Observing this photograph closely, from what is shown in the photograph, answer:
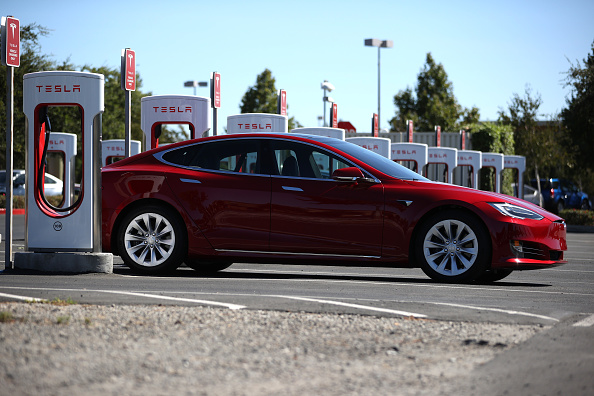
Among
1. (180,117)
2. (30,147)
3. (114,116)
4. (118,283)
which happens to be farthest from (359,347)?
(114,116)

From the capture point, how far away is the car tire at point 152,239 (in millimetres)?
9383

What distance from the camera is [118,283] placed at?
27.6 ft

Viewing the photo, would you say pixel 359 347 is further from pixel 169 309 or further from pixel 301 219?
pixel 301 219

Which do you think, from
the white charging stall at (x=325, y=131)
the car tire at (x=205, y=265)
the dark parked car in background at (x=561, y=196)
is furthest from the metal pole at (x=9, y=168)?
the dark parked car in background at (x=561, y=196)

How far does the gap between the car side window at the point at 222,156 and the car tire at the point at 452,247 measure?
1905 mm

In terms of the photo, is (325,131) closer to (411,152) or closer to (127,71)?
(127,71)

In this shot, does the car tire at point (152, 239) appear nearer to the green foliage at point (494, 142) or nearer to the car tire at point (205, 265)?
the car tire at point (205, 265)

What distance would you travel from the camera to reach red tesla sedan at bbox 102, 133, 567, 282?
8.85 metres

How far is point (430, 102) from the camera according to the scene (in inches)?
2258

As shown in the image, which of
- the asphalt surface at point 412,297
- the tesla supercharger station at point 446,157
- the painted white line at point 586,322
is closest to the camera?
the asphalt surface at point 412,297

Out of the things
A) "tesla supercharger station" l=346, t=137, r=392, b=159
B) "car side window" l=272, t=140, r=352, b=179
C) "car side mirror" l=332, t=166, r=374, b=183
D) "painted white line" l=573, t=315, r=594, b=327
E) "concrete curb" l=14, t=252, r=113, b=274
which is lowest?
"painted white line" l=573, t=315, r=594, b=327

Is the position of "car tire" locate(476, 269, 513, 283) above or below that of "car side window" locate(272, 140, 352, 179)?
below

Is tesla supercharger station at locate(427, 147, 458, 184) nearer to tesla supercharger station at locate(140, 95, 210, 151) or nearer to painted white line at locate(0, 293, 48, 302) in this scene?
tesla supercharger station at locate(140, 95, 210, 151)

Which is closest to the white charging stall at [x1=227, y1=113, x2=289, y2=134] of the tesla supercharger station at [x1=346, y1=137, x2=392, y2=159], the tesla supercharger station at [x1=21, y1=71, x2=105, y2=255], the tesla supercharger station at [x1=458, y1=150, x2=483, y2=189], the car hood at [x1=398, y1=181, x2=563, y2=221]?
the tesla supercharger station at [x1=346, y1=137, x2=392, y2=159]
